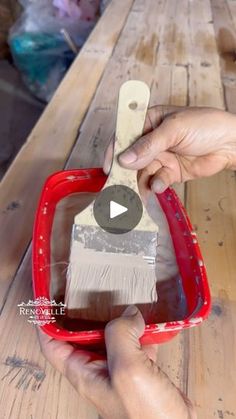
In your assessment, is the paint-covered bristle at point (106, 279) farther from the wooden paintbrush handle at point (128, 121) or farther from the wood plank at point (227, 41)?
the wood plank at point (227, 41)

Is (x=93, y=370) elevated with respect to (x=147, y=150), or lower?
lower

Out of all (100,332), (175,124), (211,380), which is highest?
(175,124)

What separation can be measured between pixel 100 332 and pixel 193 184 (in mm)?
432

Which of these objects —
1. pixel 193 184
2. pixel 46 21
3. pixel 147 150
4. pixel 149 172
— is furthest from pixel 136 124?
pixel 46 21

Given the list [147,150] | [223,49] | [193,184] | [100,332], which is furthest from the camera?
[223,49]

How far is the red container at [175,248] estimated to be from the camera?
491mm

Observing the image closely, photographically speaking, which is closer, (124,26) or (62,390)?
→ (62,390)

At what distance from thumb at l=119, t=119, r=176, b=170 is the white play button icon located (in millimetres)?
54

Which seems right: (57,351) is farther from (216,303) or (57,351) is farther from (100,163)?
(100,163)

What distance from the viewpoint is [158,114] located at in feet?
2.27

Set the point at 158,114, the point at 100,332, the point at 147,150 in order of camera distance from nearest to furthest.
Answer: the point at 100,332, the point at 147,150, the point at 158,114

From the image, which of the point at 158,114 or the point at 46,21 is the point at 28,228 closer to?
the point at 158,114
